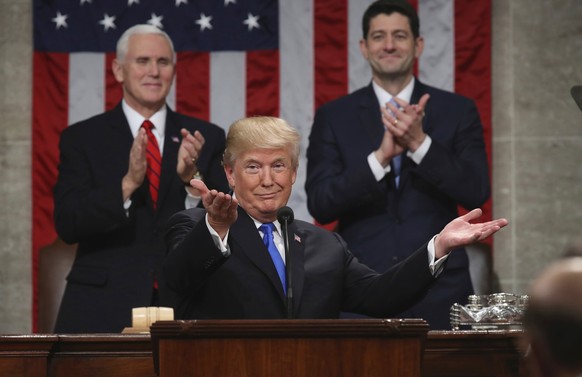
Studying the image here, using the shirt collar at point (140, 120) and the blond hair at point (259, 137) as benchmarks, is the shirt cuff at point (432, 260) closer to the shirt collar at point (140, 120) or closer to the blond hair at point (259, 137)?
the blond hair at point (259, 137)

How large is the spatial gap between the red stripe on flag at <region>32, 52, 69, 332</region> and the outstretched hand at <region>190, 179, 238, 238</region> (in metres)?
3.25

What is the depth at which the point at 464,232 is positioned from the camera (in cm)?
289

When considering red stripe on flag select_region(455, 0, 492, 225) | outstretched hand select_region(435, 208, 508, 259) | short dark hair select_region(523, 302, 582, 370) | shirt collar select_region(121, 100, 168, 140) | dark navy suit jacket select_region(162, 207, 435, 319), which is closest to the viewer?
short dark hair select_region(523, 302, 582, 370)

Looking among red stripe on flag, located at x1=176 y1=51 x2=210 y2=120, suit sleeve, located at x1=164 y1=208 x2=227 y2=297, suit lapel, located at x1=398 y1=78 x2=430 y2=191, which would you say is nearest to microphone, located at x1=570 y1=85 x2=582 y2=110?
suit lapel, located at x1=398 y1=78 x2=430 y2=191

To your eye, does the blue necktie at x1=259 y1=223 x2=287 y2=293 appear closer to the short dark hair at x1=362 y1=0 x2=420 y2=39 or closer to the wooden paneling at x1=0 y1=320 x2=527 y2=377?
the wooden paneling at x1=0 y1=320 x2=527 y2=377

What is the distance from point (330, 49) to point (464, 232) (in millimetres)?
3291

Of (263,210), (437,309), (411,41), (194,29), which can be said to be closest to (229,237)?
(263,210)

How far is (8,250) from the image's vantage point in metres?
6.11

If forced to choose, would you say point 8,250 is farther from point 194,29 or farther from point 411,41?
point 411,41

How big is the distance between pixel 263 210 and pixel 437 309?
157cm

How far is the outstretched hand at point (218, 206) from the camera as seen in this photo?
269 centimetres

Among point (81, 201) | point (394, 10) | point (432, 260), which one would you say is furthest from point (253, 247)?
point (394, 10)

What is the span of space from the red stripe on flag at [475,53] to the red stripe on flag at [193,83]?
4.73 feet

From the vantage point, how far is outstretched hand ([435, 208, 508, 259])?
281 centimetres
